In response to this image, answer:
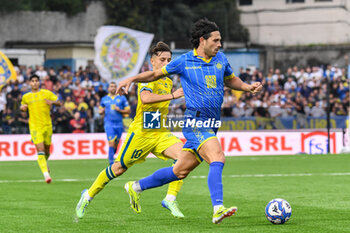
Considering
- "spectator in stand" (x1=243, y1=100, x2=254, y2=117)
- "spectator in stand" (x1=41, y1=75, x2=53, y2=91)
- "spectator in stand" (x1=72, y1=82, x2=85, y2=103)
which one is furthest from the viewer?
"spectator in stand" (x1=41, y1=75, x2=53, y2=91)

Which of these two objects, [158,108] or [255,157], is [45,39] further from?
[158,108]

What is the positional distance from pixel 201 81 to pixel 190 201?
350cm

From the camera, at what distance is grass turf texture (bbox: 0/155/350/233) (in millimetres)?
9109

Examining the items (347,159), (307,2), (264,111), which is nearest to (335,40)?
(307,2)

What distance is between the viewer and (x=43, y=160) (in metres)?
16.3

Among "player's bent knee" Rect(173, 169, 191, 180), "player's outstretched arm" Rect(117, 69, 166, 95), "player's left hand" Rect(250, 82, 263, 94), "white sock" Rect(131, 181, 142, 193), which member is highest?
"player's outstretched arm" Rect(117, 69, 166, 95)

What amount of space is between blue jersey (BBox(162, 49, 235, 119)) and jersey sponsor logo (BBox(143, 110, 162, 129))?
172 cm

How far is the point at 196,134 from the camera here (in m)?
9.04

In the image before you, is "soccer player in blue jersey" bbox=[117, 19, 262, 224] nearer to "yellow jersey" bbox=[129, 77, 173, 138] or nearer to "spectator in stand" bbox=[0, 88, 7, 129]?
"yellow jersey" bbox=[129, 77, 173, 138]

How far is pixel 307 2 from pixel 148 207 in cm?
4079

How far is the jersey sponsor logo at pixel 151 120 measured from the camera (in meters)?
10.8

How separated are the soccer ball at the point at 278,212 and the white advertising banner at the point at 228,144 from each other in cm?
1620

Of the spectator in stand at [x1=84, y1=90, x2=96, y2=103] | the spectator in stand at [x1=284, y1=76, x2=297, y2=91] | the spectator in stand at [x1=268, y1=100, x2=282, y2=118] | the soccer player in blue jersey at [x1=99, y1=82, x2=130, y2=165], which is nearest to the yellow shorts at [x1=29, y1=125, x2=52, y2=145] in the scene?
the soccer player in blue jersey at [x1=99, y1=82, x2=130, y2=165]

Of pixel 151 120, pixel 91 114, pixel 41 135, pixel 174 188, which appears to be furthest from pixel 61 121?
pixel 174 188
